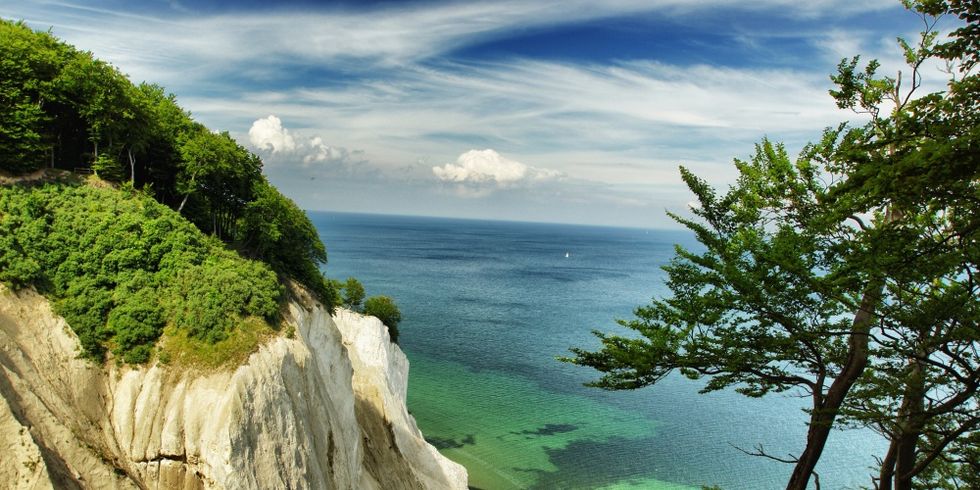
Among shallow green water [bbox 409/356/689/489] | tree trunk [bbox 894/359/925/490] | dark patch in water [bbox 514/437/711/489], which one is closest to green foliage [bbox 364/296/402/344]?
shallow green water [bbox 409/356/689/489]

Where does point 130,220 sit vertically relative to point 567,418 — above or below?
above

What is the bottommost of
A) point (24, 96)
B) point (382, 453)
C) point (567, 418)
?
point (567, 418)

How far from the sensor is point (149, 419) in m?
17.3

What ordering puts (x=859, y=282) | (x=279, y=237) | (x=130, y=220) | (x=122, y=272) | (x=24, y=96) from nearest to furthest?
(x=859, y=282)
(x=122, y=272)
(x=130, y=220)
(x=24, y=96)
(x=279, y=237)

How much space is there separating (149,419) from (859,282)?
2044 cm

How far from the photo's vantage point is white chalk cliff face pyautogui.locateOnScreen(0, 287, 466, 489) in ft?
50.0

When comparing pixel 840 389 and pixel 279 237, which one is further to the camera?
pixel 279 237

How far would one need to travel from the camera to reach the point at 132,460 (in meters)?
17.0

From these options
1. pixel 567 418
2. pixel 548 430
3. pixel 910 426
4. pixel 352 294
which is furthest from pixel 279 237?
pixel 567 418

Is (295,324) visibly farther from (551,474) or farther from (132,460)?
(551,474)

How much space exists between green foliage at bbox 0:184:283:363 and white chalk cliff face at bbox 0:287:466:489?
852 mm

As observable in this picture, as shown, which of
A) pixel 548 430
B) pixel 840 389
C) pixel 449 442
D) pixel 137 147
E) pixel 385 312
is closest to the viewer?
pixel 840 389

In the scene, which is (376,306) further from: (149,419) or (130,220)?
(149,419)

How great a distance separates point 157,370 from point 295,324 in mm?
5606
